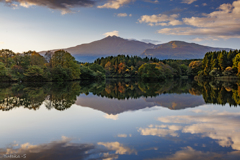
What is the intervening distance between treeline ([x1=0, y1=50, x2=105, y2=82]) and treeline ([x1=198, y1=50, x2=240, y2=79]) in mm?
37767

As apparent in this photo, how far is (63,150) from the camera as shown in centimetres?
585

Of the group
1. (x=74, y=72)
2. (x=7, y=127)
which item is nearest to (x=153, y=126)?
(x=7, y=127)

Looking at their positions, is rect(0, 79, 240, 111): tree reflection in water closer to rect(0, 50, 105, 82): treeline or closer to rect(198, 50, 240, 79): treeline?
rect(0, 50, 105, 82): treeline

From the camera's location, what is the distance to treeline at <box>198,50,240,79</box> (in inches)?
2367

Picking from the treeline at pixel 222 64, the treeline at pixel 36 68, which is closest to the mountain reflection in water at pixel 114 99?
the treeline at pixel 36 68

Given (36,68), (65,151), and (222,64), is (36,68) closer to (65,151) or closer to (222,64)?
(65,151)

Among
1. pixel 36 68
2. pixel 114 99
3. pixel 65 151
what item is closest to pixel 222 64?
pixel 36 68

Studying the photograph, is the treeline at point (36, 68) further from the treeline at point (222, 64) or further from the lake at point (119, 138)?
the lake at point (119, 138)

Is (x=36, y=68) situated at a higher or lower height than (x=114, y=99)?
higher

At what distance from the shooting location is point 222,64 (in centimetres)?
6550

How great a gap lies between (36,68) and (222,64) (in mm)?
54508

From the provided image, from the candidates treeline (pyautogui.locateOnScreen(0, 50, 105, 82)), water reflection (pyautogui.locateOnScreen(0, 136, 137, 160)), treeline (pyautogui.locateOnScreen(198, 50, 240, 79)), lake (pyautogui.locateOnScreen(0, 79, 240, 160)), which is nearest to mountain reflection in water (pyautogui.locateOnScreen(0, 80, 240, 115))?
lake (pyautogui.locateOnScreen(0, 79, 240, 160))

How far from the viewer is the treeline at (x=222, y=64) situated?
60.1 m

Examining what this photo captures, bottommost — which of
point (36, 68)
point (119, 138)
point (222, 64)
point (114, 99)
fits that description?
point (114, 99)
